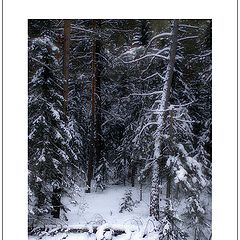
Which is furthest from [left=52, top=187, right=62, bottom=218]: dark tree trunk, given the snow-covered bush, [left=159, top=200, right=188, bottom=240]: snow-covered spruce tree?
[left=159, top=200, right=188, bottom=240]: snow-covered spruce tree

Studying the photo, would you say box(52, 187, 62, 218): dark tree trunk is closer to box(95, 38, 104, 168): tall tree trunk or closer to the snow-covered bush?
box(95, 38, 104, 168): tall tree trunk

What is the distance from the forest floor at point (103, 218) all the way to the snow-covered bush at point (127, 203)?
0.22 ft

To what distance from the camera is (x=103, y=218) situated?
728 cm

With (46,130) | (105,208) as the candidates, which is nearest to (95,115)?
(46,130)

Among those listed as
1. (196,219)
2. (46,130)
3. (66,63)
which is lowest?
(196,219)

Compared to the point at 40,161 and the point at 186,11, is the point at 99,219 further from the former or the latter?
the point at 186,11

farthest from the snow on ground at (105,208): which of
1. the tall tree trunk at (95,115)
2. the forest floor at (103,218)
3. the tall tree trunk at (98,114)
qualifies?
the tall tree trunk at (98,114)

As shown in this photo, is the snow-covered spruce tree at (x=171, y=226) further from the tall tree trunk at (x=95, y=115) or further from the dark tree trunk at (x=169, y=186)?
the tall tree trunk at (x=95, y=115)

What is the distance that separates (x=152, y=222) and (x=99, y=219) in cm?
118

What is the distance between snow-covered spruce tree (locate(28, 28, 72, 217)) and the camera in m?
6.91

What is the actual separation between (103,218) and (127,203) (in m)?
0.63

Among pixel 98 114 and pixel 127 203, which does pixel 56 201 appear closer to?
pixel 127 203
